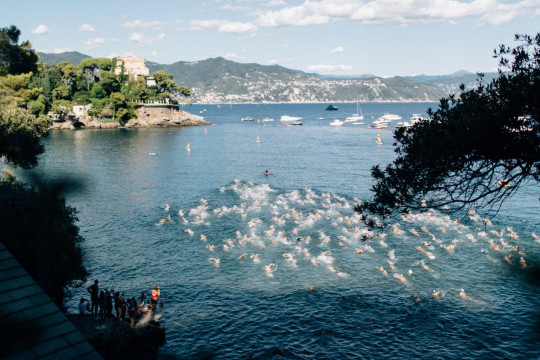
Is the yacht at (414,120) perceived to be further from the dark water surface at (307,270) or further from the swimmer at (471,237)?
the swimmer at (471,237)

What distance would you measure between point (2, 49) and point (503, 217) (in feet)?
170

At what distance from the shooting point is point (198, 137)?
123 meters

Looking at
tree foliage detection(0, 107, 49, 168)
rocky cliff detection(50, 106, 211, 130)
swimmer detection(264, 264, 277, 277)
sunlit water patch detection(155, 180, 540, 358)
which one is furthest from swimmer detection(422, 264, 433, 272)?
rocky cliff detection(50, 106, 211, 130)

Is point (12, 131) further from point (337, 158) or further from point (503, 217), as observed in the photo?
point (337, 158)

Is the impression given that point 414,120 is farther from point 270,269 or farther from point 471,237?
point 270,269

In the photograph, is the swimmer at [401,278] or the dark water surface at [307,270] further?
the swimmer at [401,278]

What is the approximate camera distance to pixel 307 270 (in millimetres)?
31344

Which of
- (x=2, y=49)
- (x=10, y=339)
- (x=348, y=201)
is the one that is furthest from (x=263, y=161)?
(x=10, y=339)

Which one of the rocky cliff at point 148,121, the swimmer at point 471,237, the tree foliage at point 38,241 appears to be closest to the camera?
the tree foliage at point 38,241

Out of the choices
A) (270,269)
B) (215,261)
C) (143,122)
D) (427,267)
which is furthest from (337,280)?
(143,122)

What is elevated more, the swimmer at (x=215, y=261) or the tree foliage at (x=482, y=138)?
the tree foliage at (x=482, y=138)

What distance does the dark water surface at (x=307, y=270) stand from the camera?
72.7ft

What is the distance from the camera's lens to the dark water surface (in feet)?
72.7

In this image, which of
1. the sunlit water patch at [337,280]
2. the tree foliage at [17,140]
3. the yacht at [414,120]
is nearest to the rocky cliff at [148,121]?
the yacht at [414,120]
